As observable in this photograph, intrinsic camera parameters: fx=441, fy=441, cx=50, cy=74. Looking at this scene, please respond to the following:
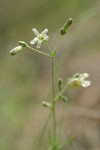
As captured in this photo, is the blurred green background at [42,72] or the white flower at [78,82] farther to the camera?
the blurred green background at [42,72]

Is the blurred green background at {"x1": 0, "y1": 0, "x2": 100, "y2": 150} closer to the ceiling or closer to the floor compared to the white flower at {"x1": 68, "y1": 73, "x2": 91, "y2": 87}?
closer to the ceiling

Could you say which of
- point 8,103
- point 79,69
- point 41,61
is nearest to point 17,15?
point 41,61

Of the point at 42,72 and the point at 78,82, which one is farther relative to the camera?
the point at 42,72

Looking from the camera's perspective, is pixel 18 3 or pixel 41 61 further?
pixel 18 3

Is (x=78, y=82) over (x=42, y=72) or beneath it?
beneath

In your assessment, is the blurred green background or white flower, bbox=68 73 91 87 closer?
white flower, bbox=68 73 91 87

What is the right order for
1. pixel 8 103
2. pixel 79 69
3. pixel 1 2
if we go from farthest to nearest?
pixel 1 2, pixel 79 69, pixel 8 103

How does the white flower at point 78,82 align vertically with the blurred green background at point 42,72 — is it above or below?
below

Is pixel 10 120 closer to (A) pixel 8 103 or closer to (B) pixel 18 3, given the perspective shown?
(A) pixel 8 103
